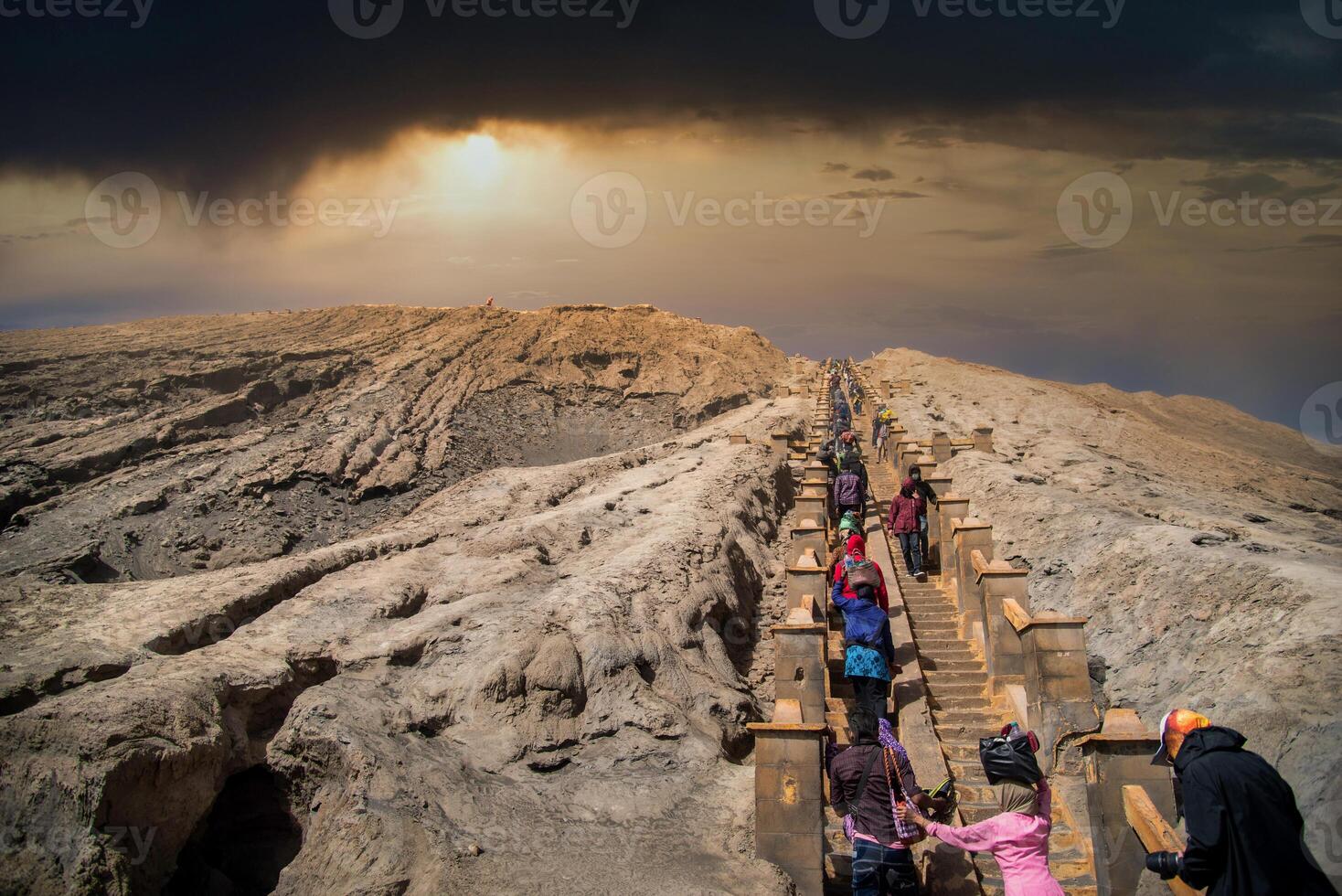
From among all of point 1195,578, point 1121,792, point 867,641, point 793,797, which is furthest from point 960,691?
point 793,797

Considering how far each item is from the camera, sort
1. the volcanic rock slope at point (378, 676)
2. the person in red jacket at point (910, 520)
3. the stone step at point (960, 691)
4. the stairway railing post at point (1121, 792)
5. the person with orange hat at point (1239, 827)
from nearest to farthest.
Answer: the person with orange hat at point (1239, 827) → the stairway railing post at point (1121, 792) → the volcanic rock slope at point (378, 676) → the stone step at point (960, 691) → the person in red jacket at point (910, 520)

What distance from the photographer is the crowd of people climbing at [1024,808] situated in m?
3.67

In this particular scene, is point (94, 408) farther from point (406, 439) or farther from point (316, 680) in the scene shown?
point (316, 680)

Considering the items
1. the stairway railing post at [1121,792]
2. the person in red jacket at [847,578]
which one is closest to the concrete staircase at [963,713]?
the stairway railing post at [1121,792]

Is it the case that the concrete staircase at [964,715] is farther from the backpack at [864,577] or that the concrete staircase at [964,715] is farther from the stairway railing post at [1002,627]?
the backpack at [864,577]

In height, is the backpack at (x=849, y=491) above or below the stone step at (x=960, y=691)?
above

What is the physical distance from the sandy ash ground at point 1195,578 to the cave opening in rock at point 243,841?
8.51m

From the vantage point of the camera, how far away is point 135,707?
736 cm

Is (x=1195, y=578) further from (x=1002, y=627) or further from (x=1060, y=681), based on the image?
(x=1060, y=681)

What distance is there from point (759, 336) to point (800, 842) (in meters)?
45.8

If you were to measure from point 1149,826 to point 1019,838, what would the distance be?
1324 mm

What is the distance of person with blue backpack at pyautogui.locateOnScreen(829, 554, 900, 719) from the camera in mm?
7734

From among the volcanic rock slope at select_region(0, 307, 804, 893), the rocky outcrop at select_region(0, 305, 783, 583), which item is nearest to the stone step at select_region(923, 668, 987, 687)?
the volcanic rock slope at select_region(0, 307, 804, 893)

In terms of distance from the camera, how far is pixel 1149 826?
5.38 meters
